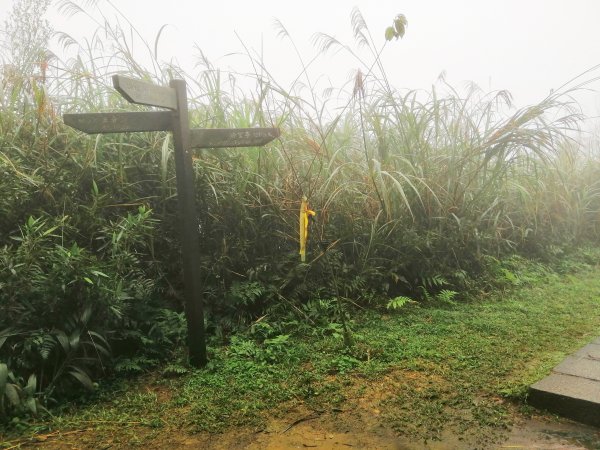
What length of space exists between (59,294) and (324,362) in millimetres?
1346

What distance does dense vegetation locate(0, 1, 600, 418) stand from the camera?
2174 mm

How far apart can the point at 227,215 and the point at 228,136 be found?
0.73m

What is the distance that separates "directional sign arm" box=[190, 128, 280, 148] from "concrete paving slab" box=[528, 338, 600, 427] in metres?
1.81

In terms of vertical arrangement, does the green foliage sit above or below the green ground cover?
above

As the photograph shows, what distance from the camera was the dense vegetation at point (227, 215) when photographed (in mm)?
2174

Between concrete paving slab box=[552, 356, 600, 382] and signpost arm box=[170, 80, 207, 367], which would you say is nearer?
concrete paving slab box=[552, 356, 600, 382]

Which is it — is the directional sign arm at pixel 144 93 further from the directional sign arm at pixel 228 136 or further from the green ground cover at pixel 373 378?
the green ground cover at pixel 373 378

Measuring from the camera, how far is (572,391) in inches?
72.6

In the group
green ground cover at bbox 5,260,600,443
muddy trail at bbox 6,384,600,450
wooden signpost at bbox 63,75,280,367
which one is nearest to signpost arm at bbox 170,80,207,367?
wooden signpost at bbox 63,75,280,367

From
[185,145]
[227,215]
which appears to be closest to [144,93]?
[185,145]

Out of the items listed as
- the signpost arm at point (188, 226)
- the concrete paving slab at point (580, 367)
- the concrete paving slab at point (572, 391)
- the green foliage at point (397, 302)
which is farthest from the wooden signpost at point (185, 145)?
the concrete paving slab at point (580, 367)

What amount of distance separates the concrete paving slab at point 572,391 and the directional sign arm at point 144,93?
2090 mm

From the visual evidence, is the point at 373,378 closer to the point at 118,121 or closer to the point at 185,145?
the point at 185,145

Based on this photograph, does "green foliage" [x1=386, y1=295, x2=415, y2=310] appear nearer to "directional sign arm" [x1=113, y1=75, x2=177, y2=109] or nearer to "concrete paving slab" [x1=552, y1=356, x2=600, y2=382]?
"concrete paving slab" [x1=552, y1=356, x2=600, y2=382]
